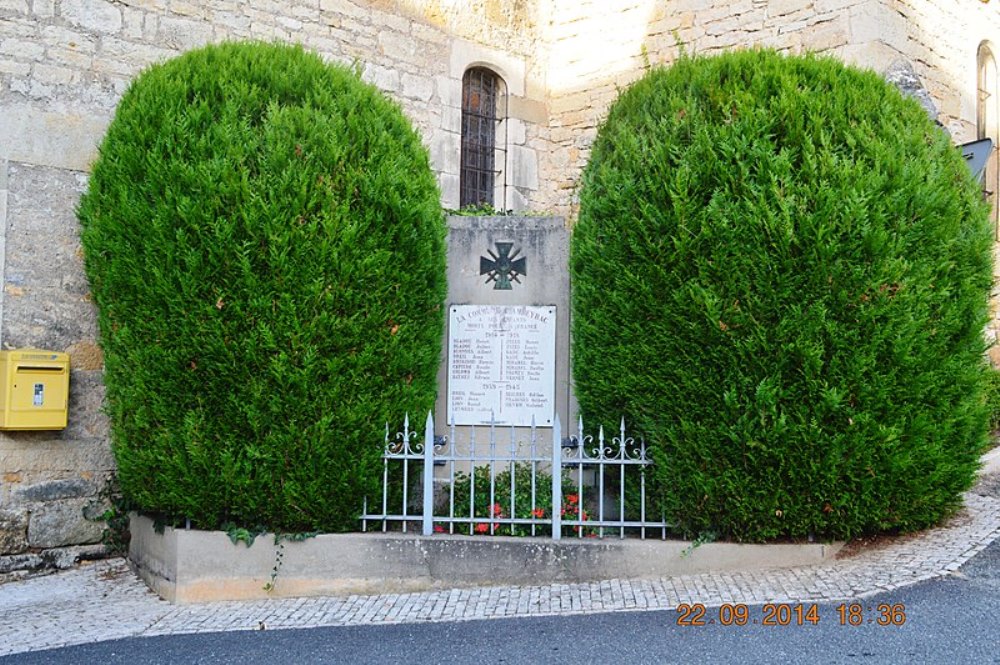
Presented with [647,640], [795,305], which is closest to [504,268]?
[795,305]

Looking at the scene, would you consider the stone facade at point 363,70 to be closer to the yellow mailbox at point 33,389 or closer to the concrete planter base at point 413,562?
the yellow mailbox at point 33,389

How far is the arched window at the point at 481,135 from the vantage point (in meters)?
9.76

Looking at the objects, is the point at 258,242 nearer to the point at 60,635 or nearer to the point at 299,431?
the point at 299,431

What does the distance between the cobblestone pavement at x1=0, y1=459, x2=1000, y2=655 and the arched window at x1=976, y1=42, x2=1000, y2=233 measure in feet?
20.6

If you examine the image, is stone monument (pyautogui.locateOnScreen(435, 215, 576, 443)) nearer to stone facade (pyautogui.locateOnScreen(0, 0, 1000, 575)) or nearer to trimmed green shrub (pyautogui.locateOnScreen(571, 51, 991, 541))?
trimmed green shrub (pyautogui.locateOnScreen(571, 51, 991, 541))

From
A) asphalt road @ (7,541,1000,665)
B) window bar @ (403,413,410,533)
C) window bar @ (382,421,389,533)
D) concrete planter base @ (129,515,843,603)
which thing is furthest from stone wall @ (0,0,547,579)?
window bar @ (403,413,410,533)

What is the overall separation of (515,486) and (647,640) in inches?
67.6

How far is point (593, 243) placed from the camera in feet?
18.5

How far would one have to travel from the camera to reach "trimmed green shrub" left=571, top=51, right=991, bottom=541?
5012 millimetres

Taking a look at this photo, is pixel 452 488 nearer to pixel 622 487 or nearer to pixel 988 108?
pixel 622 487

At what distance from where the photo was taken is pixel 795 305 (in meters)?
5.00

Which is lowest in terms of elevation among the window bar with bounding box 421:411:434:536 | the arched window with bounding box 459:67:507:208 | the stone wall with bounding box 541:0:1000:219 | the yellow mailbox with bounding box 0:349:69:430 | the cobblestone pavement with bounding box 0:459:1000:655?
the cobblestone pavement with bounding box 0:459:1000:655

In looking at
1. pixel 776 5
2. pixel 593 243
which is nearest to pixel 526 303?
pixel 593 243
